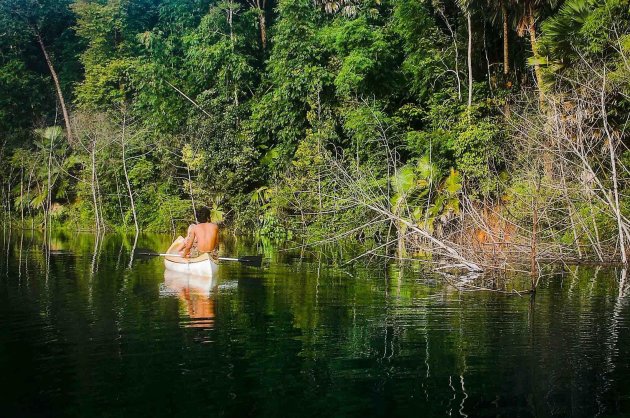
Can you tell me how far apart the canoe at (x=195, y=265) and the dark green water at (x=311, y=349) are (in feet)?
2.79

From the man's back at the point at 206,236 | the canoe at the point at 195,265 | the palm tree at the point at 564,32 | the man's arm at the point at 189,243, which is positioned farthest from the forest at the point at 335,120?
the man's arm at the point at 189,243

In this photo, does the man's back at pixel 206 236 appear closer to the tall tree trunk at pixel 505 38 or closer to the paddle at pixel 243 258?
the paddle at pixel 243 258

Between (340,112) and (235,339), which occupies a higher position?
(340,112)

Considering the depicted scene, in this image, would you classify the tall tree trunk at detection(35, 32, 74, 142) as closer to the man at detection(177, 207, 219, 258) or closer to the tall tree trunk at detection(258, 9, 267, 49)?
the tall tree trunk at detection(258, 9, 267, 49)

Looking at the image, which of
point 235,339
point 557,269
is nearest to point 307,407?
point 235,339

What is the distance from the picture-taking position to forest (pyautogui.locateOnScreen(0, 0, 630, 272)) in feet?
56.7

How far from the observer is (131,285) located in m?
15.6

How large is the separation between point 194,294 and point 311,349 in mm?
5292

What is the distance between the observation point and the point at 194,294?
14.5 m

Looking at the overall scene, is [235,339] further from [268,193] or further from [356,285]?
[268,193]

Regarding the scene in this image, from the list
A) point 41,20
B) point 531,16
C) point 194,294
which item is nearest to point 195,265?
point 194,294

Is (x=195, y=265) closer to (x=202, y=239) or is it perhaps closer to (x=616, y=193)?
(x=202, y=239)

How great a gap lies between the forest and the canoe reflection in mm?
2914

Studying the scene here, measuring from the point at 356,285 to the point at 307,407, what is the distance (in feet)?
27.2
